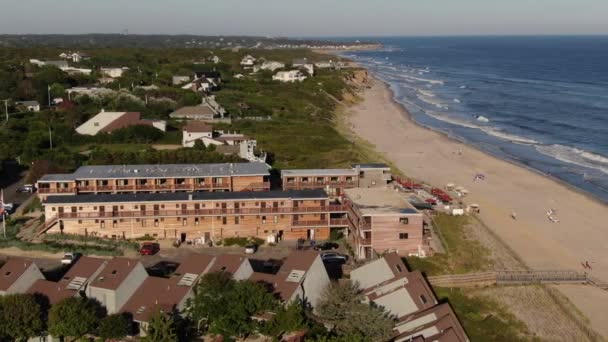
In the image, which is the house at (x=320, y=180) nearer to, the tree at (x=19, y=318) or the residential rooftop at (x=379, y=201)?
the residential rooftop at (x=379, y=201)

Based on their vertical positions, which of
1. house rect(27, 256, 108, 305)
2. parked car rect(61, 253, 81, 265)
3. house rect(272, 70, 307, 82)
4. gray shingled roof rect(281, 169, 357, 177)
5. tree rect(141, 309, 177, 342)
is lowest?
parked car rect(61, 253, 81, 265)

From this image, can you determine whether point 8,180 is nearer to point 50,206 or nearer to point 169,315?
point 50,206

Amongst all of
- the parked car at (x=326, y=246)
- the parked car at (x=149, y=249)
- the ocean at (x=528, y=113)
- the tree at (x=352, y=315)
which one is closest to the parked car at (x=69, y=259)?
the parked car at (x=149, y=249)

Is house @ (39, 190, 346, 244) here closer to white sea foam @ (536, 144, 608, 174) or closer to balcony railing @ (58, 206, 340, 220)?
balcony railing @ (58, 206, 340, 220)

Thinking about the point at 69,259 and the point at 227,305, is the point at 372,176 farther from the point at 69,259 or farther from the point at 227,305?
the point at 227,305

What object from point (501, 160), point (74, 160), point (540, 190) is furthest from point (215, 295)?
point (501, 160)

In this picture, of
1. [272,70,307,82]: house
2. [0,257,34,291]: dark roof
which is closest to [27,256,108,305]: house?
[0,257,34,291]: dark roof

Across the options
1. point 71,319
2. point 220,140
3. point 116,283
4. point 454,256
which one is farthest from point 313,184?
point 71,319
